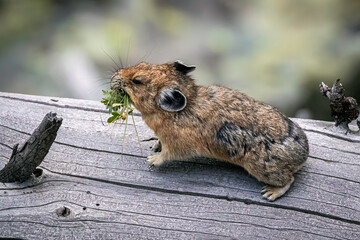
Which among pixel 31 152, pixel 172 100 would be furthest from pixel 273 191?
pixel 31 152

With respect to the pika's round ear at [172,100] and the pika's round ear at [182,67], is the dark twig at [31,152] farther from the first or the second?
the pika's round ear at [182,67]

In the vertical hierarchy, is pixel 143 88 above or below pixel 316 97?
below

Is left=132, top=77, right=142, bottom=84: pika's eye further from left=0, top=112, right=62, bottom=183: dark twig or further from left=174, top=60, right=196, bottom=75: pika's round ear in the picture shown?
left=0, top=112, right=62, bottom=183: dark twig

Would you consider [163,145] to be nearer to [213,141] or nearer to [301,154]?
[213,141]

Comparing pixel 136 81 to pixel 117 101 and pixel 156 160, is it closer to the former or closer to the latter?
pixel 117 101

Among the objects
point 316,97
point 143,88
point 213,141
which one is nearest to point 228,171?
point 213,141
